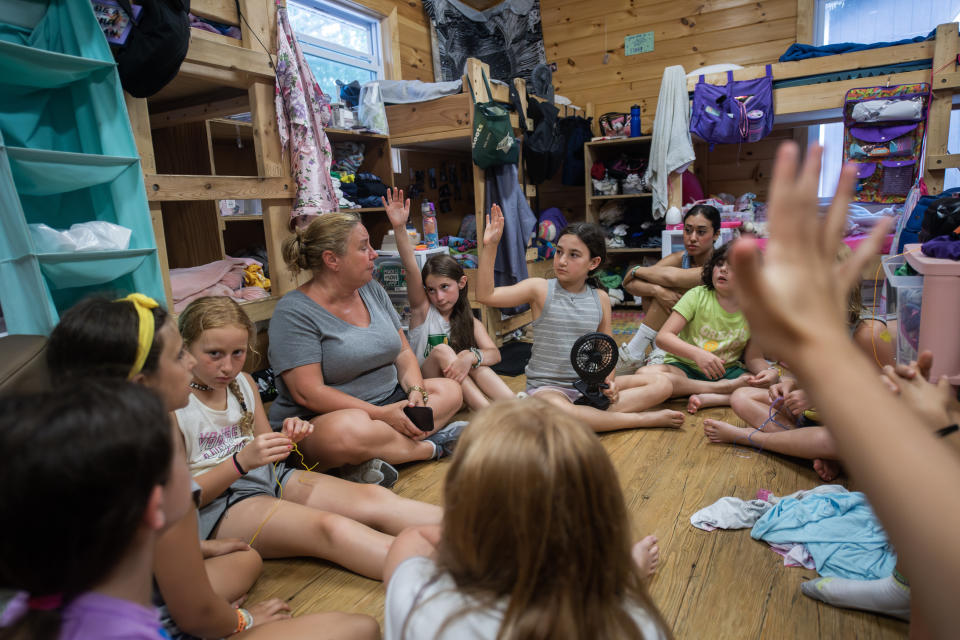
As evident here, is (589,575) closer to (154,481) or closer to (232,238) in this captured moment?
(154,481)

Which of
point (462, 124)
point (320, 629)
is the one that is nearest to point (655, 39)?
point (462, 124)

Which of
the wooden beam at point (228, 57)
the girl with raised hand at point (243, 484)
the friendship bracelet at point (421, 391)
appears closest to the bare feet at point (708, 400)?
the friendship bracelet at point (421, 391)

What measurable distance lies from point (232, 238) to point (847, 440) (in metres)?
3.83

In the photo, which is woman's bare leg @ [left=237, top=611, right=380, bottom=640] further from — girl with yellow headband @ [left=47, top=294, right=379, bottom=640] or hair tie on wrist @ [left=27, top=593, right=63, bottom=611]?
hair tie on wrist @ [left=27, top=593, right=63, bottom=611]

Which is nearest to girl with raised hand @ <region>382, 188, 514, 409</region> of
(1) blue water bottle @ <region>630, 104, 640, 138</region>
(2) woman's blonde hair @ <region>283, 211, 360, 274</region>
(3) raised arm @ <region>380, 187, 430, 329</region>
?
(3) raised arm @ <region>380, 187, 430, 329</region>

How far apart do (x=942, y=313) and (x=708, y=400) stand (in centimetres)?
117

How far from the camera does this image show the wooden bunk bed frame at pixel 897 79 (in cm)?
355

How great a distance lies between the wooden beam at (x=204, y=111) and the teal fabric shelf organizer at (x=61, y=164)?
0.86 metres

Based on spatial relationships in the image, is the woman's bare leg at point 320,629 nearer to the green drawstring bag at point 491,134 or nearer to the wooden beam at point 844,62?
the green drawstring bag at point 491,134

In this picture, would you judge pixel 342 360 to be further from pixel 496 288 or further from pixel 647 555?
pixel 647 555

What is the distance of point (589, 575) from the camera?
0.74m

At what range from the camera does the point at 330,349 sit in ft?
6.83

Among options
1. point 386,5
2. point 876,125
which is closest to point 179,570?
point 876,125

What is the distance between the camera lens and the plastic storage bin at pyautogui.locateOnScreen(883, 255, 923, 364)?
179cm
